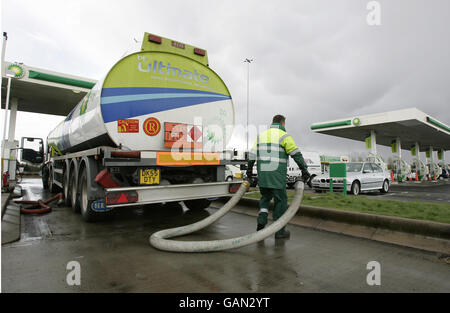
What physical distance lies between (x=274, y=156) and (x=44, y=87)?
14895 mm

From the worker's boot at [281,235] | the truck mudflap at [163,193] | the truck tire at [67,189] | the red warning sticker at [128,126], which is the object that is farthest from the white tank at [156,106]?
the worker's boot at [281,235]

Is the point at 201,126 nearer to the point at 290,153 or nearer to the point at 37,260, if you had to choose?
the point at 290,153

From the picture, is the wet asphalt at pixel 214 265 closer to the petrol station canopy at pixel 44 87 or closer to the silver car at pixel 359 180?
the silver car at pixel 359 180

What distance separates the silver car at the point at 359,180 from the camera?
1091 cm

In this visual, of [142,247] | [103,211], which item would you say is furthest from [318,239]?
[103,211]

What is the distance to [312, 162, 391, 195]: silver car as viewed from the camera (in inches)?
430

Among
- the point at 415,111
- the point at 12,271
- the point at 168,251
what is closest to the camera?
the point at 12,271

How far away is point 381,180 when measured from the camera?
12.4 metres

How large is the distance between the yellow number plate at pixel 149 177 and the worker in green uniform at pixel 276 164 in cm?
174

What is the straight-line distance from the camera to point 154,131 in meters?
4.91

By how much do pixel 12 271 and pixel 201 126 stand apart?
360cm

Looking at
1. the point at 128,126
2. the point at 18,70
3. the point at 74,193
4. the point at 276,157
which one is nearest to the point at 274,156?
the point at 276,157

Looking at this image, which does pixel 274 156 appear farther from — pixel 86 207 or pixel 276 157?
pixel 86 207

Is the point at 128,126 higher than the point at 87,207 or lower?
higher
